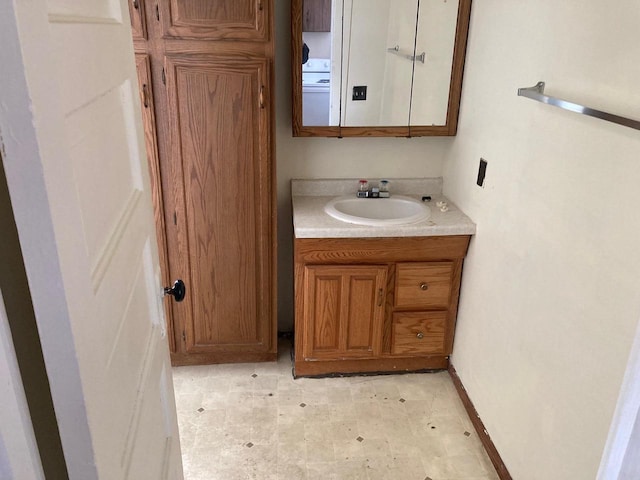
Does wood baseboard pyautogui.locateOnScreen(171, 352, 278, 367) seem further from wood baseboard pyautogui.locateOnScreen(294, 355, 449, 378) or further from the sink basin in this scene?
the sink basin

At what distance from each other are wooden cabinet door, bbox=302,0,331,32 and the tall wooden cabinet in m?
0.24

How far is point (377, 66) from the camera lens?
236 cm

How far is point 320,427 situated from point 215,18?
5.50ft

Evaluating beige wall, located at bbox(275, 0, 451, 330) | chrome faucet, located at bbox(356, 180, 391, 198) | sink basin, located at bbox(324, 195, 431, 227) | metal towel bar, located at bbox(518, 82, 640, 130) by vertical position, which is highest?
metal towel bar, located at bbox(518, 82, 640, 130)

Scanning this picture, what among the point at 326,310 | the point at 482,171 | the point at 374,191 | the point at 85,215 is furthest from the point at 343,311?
the point at 85,215

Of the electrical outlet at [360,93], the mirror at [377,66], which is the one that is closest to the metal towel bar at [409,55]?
the mirror at [377,66]

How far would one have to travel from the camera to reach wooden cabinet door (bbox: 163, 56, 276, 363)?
2084 millimetres

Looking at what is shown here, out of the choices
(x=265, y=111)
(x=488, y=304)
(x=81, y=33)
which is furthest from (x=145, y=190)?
(x=488, y=304)

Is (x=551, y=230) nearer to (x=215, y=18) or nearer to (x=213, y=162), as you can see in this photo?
(x=213, y=162)

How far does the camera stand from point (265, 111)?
2.12 meters

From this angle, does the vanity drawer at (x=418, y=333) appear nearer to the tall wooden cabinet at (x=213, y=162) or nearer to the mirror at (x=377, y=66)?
the tall wooden cabinet at (x=213, y=162)

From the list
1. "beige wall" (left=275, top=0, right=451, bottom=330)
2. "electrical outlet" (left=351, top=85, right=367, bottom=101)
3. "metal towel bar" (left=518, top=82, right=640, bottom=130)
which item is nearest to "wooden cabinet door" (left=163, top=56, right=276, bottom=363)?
"beige wall" (left=275, top=0, right=451, bottom=330)

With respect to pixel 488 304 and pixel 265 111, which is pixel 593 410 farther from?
pixel 265 111

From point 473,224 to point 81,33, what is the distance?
72.2 inches
